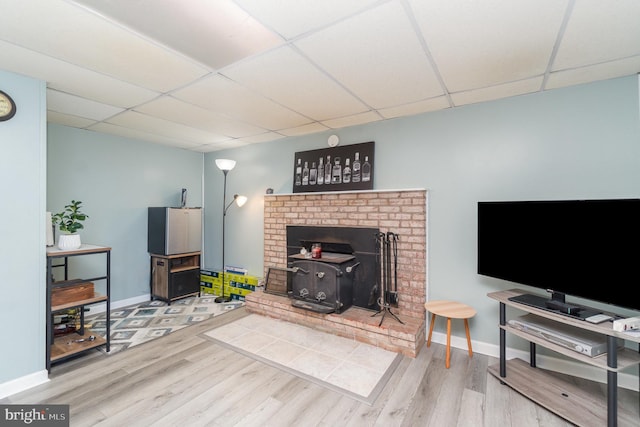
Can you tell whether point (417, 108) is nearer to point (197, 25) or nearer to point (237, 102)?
point (237, 102)

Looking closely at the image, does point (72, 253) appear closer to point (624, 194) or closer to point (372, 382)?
point (372, 382)

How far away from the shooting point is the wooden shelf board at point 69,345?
238 cm

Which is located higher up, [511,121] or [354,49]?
[354,49]

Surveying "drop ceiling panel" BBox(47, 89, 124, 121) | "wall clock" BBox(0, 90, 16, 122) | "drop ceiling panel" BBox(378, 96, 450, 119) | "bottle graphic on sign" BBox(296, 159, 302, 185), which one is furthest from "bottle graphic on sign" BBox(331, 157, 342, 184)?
"wall clock" BBox(0, 90, 16, 122)

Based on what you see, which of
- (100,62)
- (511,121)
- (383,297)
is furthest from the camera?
(383,297)

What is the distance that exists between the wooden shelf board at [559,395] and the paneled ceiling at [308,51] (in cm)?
235

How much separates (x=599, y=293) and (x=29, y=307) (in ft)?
13.4

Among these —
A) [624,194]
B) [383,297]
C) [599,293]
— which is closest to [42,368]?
[383,297]

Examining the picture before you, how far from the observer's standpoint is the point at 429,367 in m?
2.43

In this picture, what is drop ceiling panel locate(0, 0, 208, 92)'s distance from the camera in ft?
4.78

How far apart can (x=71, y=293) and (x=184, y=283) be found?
183cm

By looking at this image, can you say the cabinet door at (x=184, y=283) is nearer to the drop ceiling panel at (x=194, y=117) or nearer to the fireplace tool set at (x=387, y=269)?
the drop ceiling panel at (x=194, y=117)

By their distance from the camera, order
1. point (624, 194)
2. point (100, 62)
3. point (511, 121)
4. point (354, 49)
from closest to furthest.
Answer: point (354, 49)
point (100, 62)
point (624, 194)
point (511, 121)

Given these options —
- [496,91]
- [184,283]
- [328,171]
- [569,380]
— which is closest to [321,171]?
[328,171]
